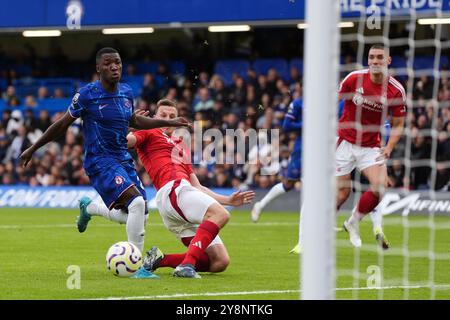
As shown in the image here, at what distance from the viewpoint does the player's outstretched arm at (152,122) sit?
8.85 metres

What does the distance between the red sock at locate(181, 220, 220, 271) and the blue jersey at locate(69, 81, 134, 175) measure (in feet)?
4.49

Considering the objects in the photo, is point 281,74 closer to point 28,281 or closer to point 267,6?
point 267,6

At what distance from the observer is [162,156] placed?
9117mm

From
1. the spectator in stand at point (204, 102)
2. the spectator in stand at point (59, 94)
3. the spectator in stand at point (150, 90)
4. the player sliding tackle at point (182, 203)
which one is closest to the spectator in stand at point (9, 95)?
the spectator in stand at point (59, 94)

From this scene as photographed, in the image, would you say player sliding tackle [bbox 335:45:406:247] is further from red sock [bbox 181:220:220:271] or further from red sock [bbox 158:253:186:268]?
red sock [bbox 181:220:220:271]

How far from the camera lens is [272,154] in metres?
21.2

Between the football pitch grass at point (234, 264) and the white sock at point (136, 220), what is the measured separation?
1.30 ft

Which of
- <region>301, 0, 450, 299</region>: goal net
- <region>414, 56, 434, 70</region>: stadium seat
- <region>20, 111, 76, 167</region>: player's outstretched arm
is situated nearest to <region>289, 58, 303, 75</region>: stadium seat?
<region>301, 0, 450, 299</region>: goal net

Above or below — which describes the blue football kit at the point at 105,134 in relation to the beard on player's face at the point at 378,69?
below

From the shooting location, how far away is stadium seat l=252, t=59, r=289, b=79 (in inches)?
938

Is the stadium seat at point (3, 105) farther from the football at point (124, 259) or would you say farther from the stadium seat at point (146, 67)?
the football at point (124, 259)

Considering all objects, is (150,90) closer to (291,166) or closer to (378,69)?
(291,166)

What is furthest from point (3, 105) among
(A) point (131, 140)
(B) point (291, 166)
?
(A) point (131, 140)

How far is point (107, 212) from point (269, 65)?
1465 centimetres
